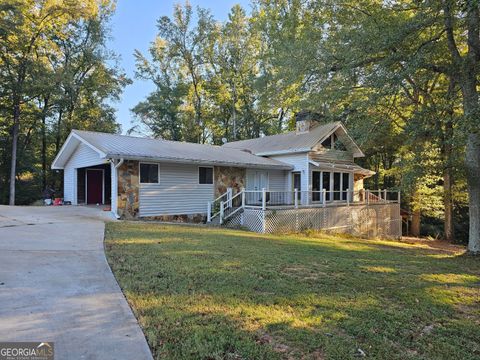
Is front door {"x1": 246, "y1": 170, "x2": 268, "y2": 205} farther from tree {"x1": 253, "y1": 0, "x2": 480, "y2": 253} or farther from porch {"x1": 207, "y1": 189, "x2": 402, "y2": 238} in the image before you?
tree {"x1": 253, "y1": 0, "x2": 480, "y2": 253}

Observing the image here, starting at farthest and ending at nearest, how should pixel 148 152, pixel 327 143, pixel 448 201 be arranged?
1. pixel 327 143
2. pixel 448 201
3. pixel 148 152

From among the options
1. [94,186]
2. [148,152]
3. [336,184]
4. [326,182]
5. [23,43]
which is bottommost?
[94,186]

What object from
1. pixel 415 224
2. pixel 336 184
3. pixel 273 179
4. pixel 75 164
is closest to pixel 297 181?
pixel 273 179

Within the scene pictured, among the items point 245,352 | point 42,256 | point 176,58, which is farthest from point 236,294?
point 176,58

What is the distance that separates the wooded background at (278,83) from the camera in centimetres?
993

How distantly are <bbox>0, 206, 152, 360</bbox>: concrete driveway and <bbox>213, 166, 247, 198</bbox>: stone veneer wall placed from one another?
28.1ft

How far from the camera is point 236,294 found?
421 centimetres

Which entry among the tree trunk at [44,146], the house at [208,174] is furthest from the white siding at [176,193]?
the tree trunk at [44,146]

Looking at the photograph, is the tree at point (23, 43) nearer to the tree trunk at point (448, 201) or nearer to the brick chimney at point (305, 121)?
the brick chimney at point (305, 121)

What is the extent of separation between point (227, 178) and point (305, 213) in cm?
410

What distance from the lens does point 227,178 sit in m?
15.9

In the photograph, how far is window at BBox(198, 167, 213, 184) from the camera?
14859 mm

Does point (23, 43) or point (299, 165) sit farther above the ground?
point (23, 43)

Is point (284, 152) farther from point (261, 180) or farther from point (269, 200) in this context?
point (269, 200)
